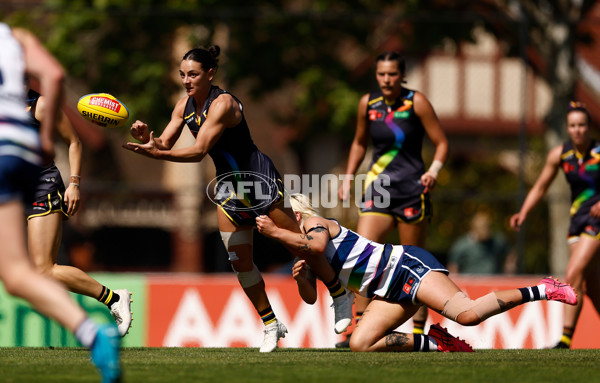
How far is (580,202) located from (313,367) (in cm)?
399

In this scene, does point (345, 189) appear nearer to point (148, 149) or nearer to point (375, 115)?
point (375, 115)

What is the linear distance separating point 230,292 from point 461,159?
15.9 m

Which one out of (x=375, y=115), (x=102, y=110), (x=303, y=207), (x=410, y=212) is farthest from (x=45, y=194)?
(x=410, y=212)

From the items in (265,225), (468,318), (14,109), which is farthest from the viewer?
(468,318)

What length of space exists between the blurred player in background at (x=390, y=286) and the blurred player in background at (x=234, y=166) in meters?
0.14

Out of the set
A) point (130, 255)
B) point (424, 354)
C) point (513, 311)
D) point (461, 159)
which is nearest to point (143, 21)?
point (130, 255)

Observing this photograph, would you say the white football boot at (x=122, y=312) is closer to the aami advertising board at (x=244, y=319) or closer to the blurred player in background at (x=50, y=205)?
the blurred player in background at (x=50, y=205)

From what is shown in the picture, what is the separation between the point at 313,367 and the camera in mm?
5668

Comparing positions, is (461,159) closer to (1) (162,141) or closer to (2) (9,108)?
(1) (162,141)

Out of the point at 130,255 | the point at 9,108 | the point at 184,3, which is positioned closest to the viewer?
the point at 9,108

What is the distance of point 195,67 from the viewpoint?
6.60m

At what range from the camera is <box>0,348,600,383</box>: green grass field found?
515cm

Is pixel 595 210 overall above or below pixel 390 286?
above

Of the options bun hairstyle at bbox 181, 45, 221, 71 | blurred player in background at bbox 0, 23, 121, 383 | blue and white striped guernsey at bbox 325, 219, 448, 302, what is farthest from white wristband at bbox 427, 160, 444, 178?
blurred player in background at bbox 0, 23, 121, 383
